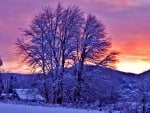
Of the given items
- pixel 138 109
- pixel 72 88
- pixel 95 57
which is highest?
pixel 95 57

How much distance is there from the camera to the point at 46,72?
3894cm

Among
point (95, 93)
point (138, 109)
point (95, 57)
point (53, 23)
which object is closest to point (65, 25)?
point (53, 23)

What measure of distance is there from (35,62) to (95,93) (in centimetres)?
555

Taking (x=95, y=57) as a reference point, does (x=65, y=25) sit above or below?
above

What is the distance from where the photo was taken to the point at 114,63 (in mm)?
41625

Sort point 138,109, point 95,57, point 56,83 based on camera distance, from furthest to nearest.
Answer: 1. point 95,57
2. point 56,83
3. point 138,109

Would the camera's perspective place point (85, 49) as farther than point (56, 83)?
Yes

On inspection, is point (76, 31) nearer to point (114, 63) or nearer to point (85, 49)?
point (85, 49)

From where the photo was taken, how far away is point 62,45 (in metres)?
39.9

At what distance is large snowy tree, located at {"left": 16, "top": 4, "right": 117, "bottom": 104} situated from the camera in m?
38.4

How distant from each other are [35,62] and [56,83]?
2.52 m

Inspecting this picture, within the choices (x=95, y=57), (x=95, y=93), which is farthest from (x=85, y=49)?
(x=95, y=93)

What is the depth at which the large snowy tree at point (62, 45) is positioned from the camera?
126 ft

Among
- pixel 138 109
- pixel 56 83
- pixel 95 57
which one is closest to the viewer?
pixel 138 109
